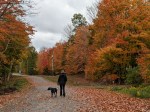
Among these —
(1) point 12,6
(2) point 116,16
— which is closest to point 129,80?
(2) point 116,16

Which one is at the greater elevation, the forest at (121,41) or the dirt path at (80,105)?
the forest at (121,41)

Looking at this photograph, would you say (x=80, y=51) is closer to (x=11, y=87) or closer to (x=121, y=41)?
(x=121, y=41)

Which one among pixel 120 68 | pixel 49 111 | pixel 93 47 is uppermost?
pixel 93 47

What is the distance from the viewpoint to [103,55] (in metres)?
42.2

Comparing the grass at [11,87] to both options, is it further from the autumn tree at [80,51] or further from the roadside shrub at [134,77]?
the autumn tree at [80,51]

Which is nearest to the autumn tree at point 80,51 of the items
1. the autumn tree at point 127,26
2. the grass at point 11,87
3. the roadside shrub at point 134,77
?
the autumn tree at point 127,26

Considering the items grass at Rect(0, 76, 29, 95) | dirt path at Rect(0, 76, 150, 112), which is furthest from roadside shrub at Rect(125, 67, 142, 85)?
grass at Rect(0, 76, 29, 95)

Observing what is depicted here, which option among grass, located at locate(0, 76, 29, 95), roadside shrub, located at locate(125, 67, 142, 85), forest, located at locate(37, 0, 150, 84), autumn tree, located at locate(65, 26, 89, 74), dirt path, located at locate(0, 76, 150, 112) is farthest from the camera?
autumn tree, located at locate(65, 26, 89, 74)

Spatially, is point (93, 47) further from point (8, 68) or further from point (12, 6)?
point (12, 6)

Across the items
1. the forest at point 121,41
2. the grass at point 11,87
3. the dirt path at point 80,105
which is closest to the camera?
the dirt path at point 80,105

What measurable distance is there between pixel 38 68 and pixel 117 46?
3258 inches

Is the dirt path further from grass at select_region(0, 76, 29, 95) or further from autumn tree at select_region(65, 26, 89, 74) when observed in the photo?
autumn tree at select_region(65, 26, 89, 74)

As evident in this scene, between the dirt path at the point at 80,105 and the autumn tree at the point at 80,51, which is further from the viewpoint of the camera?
the autumn tree at the point at 80,51

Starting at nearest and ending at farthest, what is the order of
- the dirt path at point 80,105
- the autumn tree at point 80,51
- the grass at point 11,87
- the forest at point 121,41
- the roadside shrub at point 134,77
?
the dirt path at point 80,105 → the roadside shrub at point 134,77 → the grass at point 11,87 → the forest at point 121,41 → the autumn tree at point 80,51
